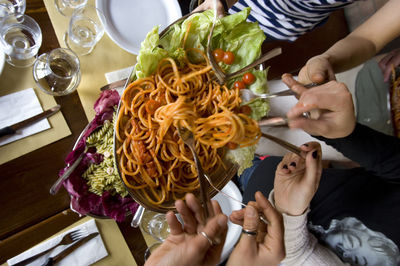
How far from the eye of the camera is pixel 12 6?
0.89m

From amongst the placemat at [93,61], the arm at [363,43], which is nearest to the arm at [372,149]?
the arm at [363,43]

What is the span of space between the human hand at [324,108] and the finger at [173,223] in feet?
1.22

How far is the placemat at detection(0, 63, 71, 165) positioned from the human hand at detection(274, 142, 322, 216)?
777 millimetres

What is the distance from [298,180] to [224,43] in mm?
520

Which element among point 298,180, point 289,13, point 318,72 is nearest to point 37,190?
point 298,180

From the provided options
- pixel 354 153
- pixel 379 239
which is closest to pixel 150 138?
pixel 354 153

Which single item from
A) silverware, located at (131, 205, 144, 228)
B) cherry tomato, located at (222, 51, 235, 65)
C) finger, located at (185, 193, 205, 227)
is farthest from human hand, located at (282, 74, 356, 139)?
silverware, located at (131, 205, 144, 228)

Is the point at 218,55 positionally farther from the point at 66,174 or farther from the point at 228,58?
the point at 66,174

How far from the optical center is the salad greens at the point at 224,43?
2.60 ft

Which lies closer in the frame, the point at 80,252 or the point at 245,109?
the point at 245,109

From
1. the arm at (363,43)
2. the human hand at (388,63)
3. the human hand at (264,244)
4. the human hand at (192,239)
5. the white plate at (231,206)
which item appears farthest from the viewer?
→ the human hand at (388,63)

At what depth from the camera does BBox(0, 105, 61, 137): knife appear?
2.86 ft

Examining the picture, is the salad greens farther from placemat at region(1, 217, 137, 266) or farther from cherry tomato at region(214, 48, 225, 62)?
placemat at region(1, 217, 137, 266)

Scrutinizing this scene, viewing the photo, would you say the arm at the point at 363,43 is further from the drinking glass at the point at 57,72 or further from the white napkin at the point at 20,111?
the white napkin at the point at 20,111
